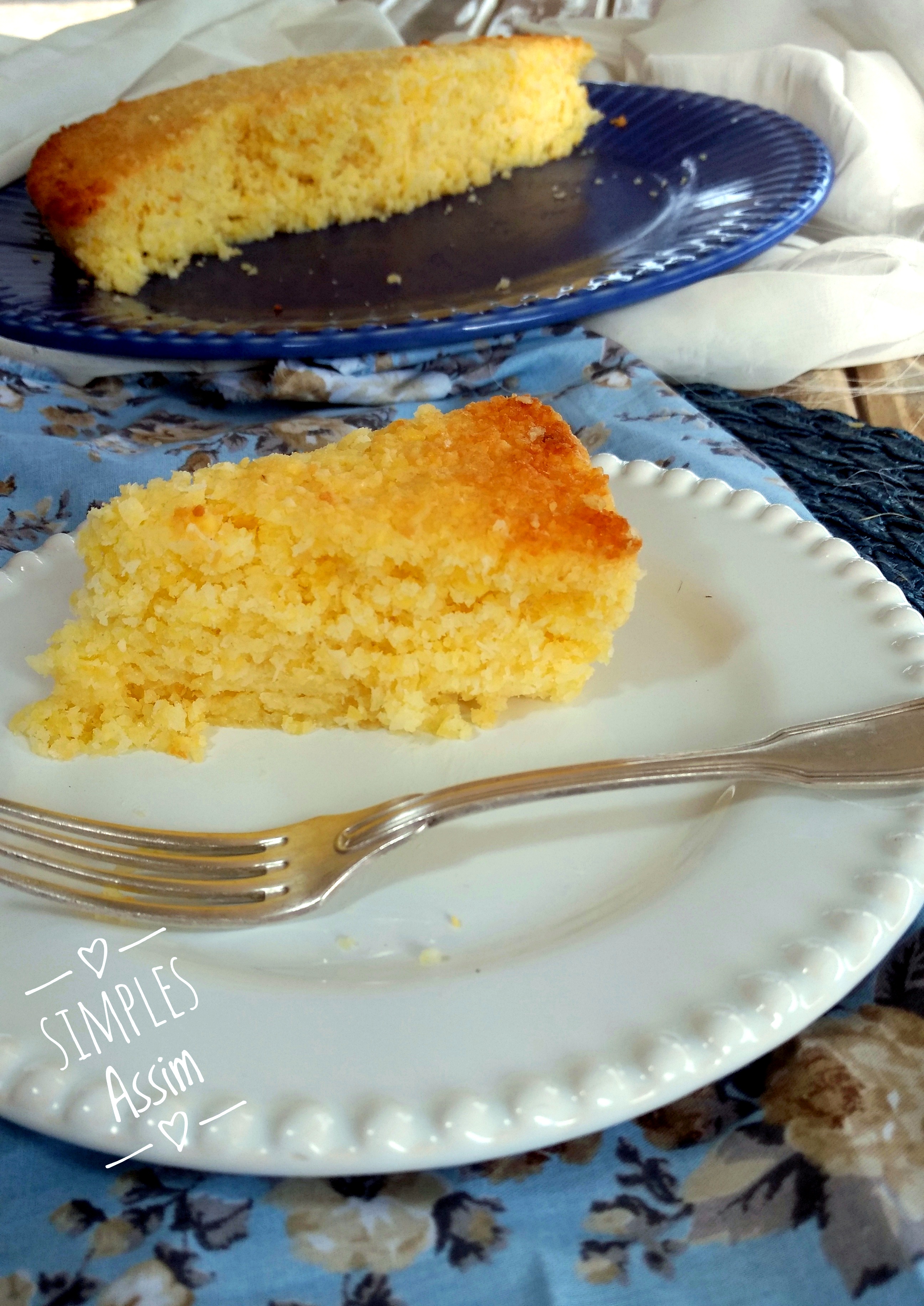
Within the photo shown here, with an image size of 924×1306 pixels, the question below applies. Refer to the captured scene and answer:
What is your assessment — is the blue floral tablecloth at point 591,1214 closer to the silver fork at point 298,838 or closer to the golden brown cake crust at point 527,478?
the silver fork at point 298,838

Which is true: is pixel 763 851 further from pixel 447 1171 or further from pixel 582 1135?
pixel 447 1171

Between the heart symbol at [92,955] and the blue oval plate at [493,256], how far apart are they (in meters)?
1.45

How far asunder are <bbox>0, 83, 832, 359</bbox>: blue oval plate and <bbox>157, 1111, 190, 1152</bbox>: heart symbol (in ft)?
5.49

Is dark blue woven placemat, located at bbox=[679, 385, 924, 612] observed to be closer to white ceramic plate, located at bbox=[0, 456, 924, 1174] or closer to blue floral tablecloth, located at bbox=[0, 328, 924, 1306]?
white ceramic plate, located at bbox=[0, 456, 924, 1174]

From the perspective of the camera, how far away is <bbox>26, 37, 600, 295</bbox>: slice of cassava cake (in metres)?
2.93

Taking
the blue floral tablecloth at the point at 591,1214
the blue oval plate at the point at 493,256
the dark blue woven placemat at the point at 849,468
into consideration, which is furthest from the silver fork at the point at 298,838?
the blue oval plate at the point at 493,256

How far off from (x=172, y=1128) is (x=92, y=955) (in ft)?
0.80

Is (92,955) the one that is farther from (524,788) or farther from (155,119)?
(155,119)

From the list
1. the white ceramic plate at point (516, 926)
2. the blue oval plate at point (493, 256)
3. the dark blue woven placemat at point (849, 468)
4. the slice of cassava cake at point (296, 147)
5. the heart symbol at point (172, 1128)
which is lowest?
the dark blue woven placemat at point (849, 468)

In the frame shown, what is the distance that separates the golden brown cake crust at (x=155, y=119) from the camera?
2881mm

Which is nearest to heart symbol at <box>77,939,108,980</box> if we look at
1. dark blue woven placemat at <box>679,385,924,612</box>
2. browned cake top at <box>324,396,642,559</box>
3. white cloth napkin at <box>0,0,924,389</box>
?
browned cake top at <box>324,396,642,559</box>

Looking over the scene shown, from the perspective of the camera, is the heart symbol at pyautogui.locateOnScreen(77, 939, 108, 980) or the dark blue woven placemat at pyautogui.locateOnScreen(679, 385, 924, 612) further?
the dark blue woven placemat at pyautogui.locateOnScreen(679, 385, 924, 612)

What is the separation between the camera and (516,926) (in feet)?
4.01

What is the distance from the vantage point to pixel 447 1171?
3.46 ft
